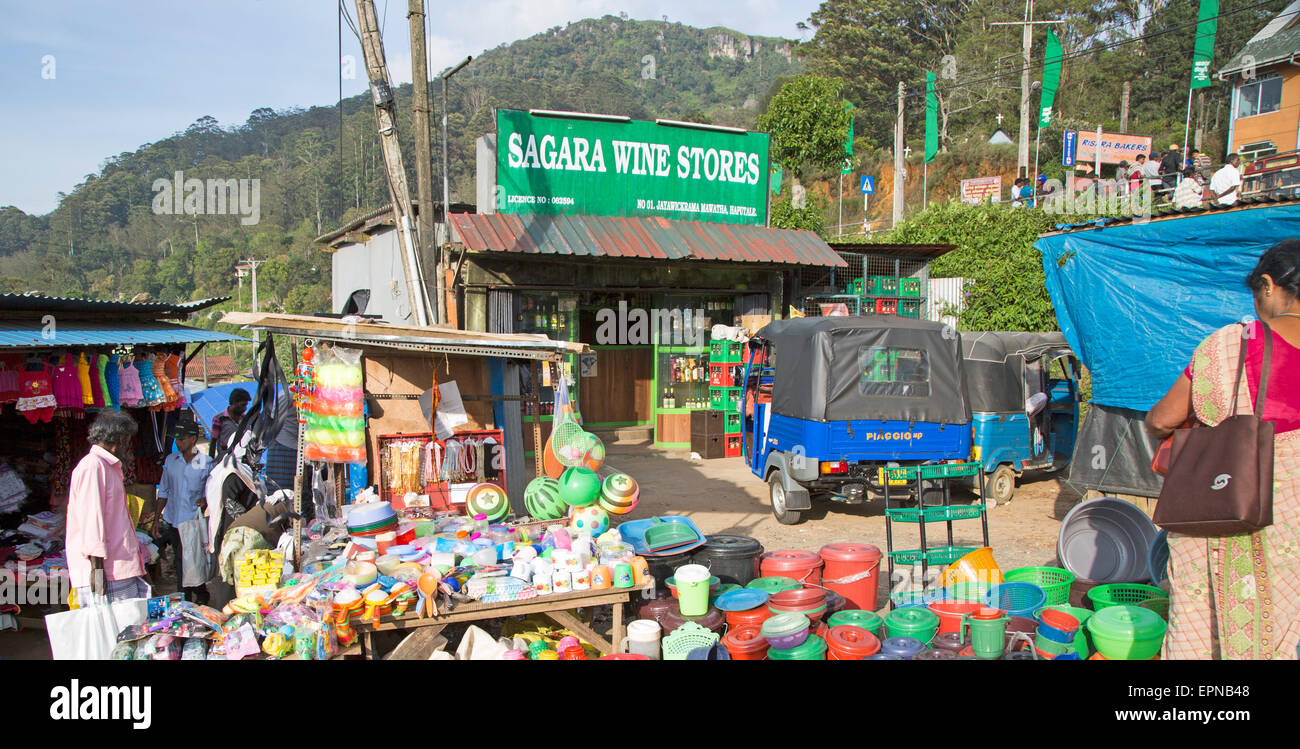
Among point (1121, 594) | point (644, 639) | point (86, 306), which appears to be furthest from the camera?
point (86, 306)

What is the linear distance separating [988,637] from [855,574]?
1267 millimetres

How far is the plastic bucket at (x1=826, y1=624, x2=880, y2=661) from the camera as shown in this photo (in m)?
4.57

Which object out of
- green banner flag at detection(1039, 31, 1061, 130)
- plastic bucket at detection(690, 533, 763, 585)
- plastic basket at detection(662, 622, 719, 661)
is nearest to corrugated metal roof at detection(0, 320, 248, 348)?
plastic bucket at detection(690, 533, 763, 585)

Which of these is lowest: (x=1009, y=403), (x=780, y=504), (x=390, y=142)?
(x=780, y=504)

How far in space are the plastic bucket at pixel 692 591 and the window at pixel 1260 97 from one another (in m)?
31.2

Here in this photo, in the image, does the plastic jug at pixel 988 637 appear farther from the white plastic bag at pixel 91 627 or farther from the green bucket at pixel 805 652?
the white plastic bag at pixel 91 627

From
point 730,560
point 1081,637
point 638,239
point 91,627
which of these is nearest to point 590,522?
point 730,560

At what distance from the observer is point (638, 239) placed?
12.9 metres

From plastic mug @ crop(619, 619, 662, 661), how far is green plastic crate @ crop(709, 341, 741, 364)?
878cm

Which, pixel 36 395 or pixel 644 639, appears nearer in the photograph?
pixel 644 639

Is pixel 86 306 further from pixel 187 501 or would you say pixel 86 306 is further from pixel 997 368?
pixel 997 368

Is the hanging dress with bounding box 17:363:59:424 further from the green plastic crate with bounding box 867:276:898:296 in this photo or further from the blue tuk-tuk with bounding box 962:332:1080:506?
the green plastic crate with bounding box 867:276:898:296

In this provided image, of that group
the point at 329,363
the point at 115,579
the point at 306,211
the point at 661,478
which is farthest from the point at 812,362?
the point at 306,211
